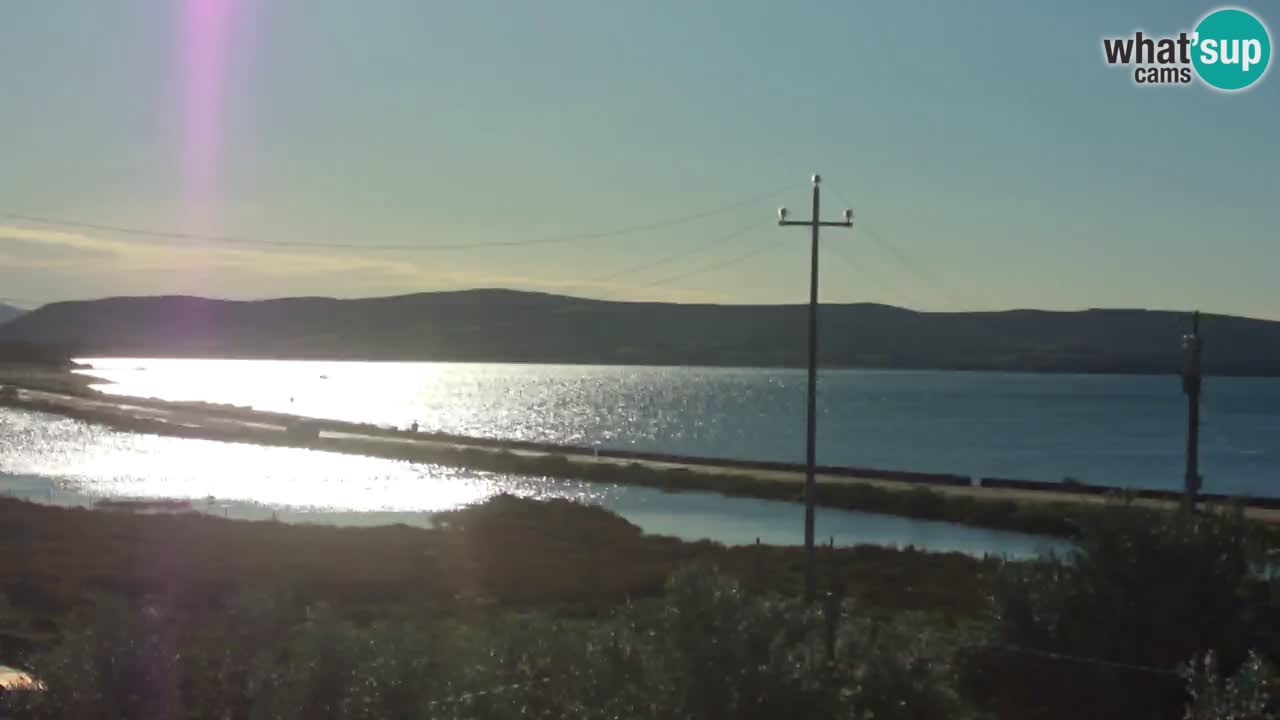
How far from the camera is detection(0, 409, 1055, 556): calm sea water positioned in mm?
56594

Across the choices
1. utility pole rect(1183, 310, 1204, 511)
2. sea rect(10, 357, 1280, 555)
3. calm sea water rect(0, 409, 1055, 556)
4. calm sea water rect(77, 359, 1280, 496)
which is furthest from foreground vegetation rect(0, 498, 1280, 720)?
calm sea water rect(77, 359, 1280, 496)

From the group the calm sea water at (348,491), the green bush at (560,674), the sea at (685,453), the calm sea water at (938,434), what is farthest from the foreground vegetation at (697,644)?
the calm sea water at (938,434)

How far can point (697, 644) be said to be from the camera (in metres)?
11.9

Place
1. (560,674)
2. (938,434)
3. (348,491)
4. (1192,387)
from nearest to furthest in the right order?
(560,674) < (1192,387) < (348,491) < (938,434)

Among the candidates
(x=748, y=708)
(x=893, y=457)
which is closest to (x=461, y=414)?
(x=893, y=457)

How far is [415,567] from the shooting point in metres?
40.2

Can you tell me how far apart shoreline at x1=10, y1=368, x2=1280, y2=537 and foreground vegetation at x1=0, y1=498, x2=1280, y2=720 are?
63.0 inches

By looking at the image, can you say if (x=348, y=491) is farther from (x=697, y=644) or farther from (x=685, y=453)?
(x=697, y=644)

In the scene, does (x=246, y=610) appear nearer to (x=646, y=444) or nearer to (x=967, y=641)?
(x=967, y=641)

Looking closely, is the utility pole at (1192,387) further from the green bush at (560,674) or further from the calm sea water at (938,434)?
the calm sea water at (938,434)

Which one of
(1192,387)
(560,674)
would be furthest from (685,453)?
(560,674)

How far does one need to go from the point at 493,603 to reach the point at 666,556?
39.9 ft

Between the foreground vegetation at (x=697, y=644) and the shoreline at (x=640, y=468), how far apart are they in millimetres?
1599

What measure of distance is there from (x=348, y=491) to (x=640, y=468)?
62.8 ft
